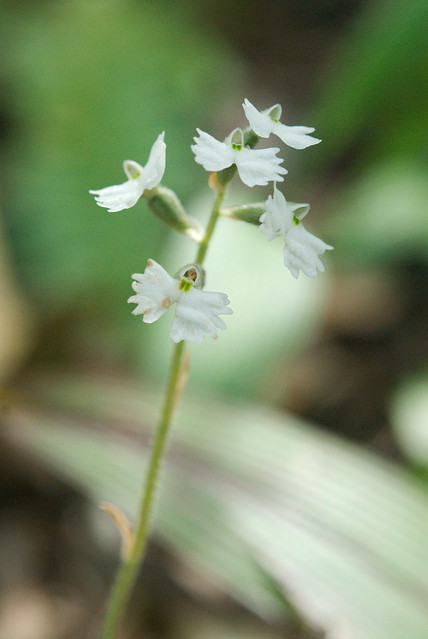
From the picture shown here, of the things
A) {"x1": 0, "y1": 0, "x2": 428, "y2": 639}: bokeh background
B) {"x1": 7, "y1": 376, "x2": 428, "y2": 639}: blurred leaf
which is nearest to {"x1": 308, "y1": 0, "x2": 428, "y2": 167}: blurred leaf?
{"x1": 0, "y1": 0, "x2": 428, "y2": 639}: bokeh background

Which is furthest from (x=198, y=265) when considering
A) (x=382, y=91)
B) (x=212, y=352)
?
(x=382, y=91)

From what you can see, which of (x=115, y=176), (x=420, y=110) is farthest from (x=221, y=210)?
(x=420, y=110)

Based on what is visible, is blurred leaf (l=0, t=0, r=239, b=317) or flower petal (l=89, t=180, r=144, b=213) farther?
blurred leaf (l=0, t=0, r=239, b=317)

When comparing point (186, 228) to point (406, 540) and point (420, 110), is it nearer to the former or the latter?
point (406, 540)

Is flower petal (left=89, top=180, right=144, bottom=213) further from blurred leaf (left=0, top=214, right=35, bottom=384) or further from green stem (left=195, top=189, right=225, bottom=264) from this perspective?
blurred leaf (left=0, top=214, right=35, bottom=384)

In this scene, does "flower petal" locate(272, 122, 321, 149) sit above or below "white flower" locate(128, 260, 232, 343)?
above

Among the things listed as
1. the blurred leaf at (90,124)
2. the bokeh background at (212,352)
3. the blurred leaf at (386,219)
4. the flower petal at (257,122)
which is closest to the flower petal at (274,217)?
the flower petal at (257,122)

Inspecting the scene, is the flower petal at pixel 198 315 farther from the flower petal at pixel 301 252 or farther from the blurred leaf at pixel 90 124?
the blurred leaf at pixel 90 124
